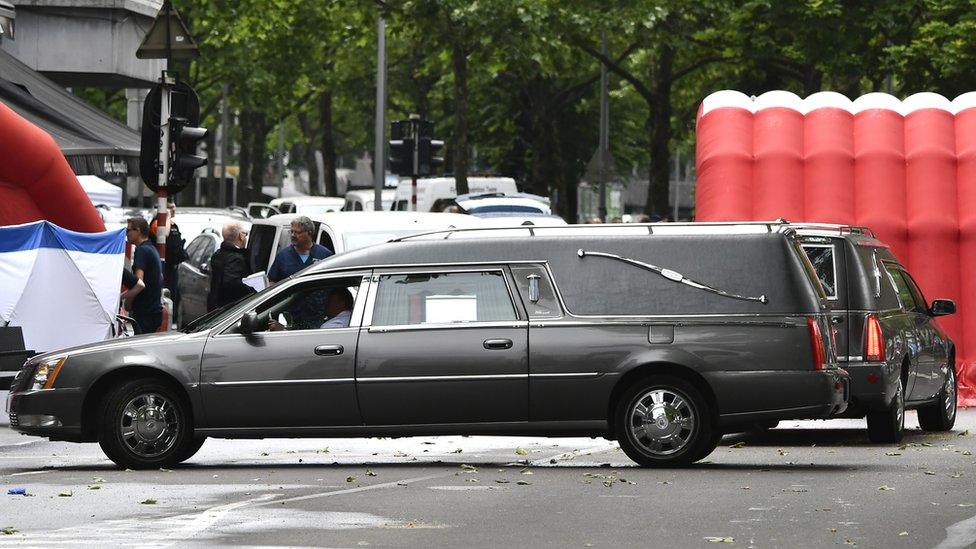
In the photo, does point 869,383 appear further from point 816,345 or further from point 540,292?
point 540,292

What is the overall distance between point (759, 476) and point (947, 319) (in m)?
8.38

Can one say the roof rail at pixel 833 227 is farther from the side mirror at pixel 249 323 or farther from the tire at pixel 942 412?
the side mirror at pixel 249 323

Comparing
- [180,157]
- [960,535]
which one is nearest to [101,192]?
[180,157]

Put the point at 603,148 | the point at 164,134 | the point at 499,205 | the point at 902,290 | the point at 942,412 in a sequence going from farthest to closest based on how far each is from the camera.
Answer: the point at 603,148 < the point at 499,205 < the point at 164,134 < the point at 942,412 < the point at 902,290

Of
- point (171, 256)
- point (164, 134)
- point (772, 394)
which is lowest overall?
point (772, 394)

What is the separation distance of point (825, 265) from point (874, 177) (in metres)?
5.12

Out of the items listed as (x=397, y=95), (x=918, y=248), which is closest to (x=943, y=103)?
(x=918, y=248)

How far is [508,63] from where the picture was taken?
4106 cm

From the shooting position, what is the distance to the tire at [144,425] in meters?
13.7

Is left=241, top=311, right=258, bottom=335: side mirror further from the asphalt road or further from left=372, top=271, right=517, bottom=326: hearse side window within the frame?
the asphalt road

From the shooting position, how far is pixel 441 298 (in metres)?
13.8

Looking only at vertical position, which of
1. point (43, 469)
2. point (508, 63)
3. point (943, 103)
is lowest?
point (43, 469)

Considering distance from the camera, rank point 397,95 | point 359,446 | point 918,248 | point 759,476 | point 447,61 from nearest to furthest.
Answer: point 759,476 < point 359,446 < point 918,248 < point 447,61 < point 397,95

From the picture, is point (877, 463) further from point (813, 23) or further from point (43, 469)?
point (813, 23)
